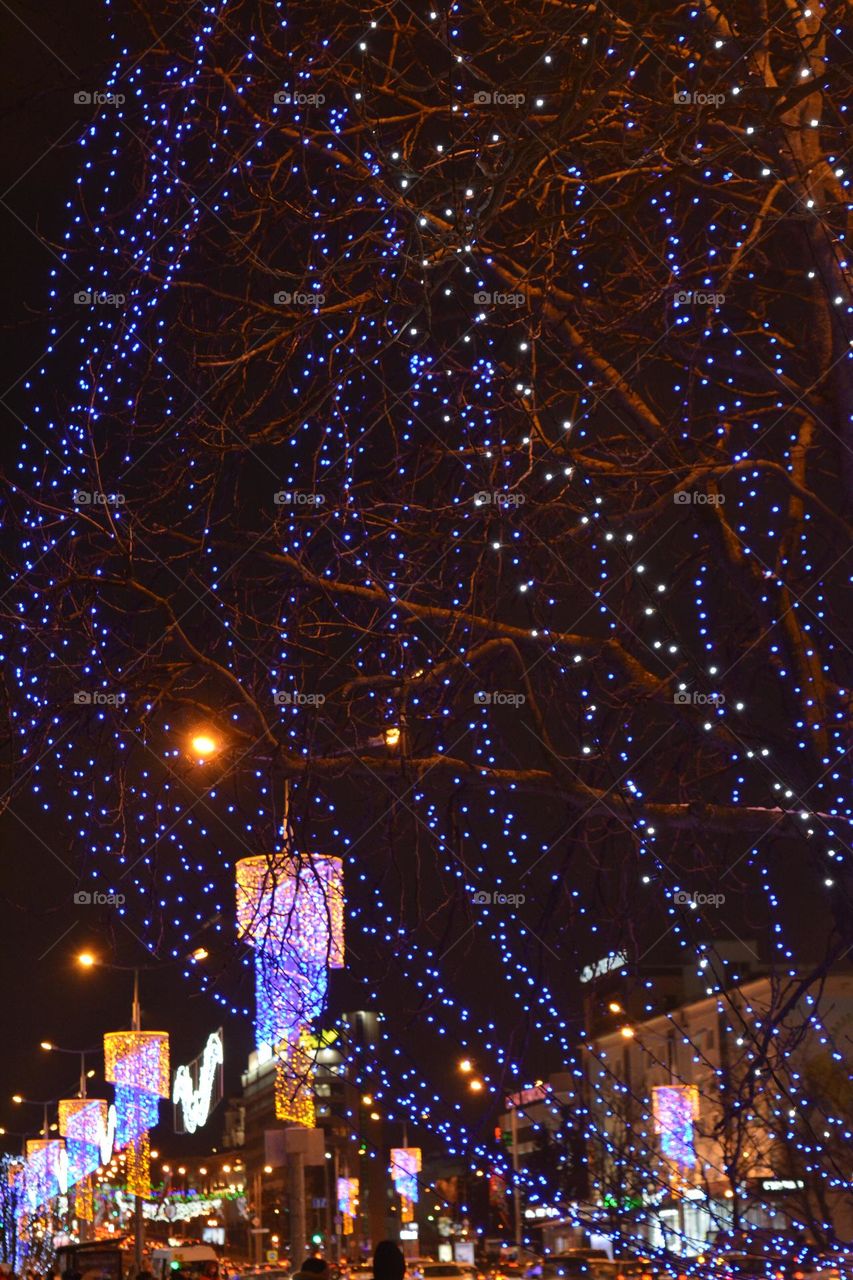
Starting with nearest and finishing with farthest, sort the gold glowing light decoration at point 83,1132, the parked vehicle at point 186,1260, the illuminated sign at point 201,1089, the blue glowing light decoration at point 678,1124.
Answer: the blue glowing light decoration at point 678,1124 < the illuminated sign at point 201,1089 < the parked vehicle at point 186,1260 < the gold glowing light decoration at point 83,1132

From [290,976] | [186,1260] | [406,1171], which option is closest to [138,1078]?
[186,1260]

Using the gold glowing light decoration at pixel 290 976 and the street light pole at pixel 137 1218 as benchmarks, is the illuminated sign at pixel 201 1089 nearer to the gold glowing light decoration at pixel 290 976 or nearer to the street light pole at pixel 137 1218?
the street light pole at pixel 137 1218

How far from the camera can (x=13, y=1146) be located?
104875mm

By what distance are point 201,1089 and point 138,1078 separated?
238 inches

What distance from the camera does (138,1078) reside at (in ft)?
96.0

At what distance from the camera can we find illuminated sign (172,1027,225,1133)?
3288 centimetres

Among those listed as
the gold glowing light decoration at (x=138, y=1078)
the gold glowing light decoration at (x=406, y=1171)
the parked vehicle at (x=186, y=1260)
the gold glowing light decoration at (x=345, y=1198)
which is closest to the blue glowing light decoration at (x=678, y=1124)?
the gold glowing light decoration at (x=406, y=1171)

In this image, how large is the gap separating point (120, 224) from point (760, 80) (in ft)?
10.2

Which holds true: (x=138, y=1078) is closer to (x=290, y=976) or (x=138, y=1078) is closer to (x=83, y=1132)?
(x=83, y=1132)

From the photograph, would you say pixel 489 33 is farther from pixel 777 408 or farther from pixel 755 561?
pixel 755 561

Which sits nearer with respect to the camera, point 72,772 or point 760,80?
point 760,80

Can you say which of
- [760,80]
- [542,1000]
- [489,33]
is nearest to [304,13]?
[489,33]

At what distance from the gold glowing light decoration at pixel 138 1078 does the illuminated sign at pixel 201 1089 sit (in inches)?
54.2

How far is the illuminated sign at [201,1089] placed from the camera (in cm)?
3288
